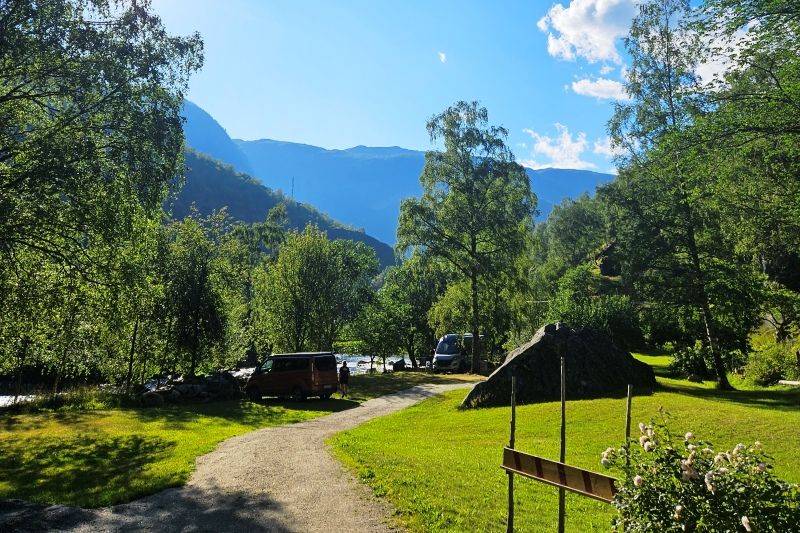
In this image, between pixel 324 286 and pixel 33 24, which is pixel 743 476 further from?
pixel 324 286

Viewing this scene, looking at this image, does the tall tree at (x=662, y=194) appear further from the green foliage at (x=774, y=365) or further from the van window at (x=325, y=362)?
the van window at (x=325, y=362)

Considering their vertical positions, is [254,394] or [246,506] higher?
[246,506]

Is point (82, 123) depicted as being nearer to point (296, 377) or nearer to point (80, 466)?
point (80, 466)

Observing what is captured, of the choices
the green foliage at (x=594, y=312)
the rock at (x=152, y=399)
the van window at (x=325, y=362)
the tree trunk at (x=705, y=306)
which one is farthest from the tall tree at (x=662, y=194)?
the rock at (x=152, y=399)

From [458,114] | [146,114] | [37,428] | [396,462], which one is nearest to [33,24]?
[146,114]

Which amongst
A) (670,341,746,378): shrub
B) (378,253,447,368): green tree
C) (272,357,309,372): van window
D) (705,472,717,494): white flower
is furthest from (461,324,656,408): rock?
(378,253,447,368): green tree

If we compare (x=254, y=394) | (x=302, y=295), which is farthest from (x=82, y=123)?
(x=302, y=295)

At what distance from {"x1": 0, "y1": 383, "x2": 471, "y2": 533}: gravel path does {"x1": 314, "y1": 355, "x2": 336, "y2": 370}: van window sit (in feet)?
44.9

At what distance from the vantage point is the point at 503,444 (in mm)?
16484

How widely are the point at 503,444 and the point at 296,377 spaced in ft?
47.9

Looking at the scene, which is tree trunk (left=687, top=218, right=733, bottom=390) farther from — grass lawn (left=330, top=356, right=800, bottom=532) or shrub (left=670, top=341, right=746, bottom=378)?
shrub (left=670, top=341, right=746, bottom=378)

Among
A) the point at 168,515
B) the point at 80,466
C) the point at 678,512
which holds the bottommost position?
the point at 80,466

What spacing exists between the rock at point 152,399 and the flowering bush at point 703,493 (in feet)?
88.5

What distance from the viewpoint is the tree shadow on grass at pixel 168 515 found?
8.66 metres
